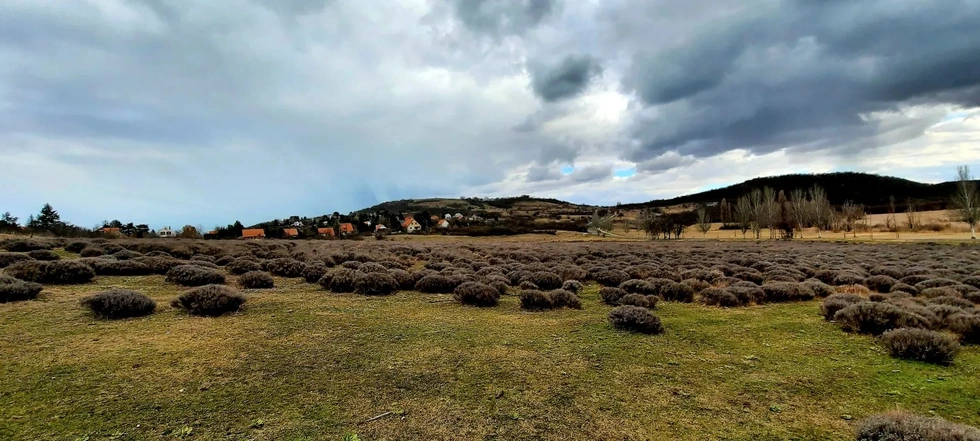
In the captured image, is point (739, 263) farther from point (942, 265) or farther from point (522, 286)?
point (522, 286)

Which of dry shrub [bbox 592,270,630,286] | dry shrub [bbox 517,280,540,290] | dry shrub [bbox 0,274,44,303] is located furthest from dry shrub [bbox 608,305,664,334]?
dry shrub [bbox 0,274,44,303]

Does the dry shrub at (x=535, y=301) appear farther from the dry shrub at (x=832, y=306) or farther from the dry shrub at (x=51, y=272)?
the dry shrub at (x=51, y=272)

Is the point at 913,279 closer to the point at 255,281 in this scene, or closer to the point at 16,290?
the point at 255,281

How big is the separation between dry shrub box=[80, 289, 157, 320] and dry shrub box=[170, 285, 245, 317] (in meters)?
0.56

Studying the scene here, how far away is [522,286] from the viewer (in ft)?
40.9

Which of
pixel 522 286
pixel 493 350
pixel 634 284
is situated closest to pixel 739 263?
pixel 634 284

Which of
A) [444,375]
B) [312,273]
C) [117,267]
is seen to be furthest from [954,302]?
[117,267]

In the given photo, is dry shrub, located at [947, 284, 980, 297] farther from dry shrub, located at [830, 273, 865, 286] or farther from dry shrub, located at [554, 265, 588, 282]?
dry shrub, located at [554, 265, 588, 282]

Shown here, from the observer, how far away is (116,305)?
7.29 m

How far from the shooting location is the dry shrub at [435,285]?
1170 cm

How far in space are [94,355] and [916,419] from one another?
30.5ft

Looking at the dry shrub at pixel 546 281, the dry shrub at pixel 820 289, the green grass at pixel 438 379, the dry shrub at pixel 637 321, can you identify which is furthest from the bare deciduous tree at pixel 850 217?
the dry shrub at pixel 637 321

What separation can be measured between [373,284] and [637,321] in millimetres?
6973

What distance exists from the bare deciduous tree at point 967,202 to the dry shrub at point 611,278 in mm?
68601
